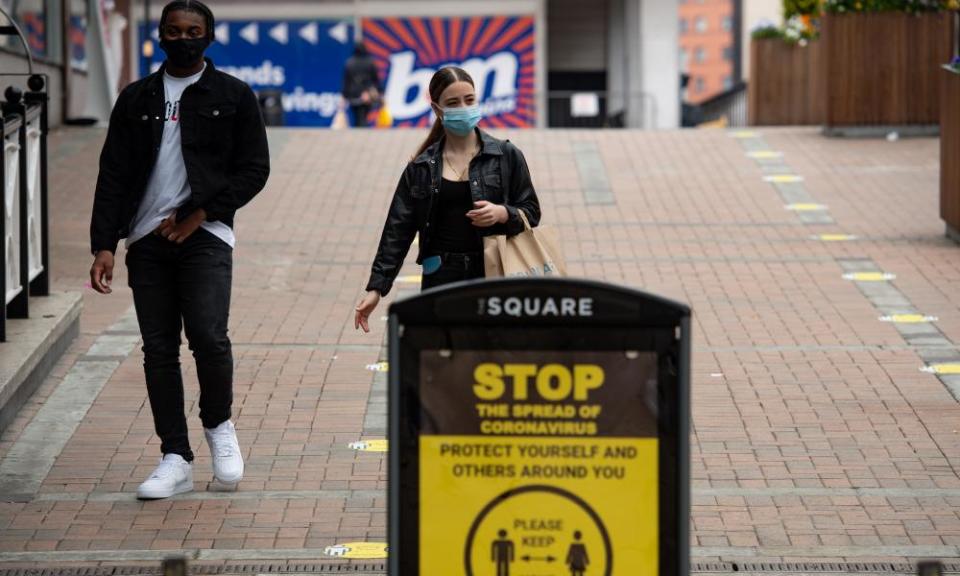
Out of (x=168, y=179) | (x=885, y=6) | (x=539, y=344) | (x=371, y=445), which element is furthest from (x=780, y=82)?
(x=539, y=344)

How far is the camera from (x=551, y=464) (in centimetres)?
420

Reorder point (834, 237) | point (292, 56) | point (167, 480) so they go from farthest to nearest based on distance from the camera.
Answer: point (292, 56) < point (834, 237) < point (167, 480)

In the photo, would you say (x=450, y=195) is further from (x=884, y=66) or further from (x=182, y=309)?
(x=884, y=66)

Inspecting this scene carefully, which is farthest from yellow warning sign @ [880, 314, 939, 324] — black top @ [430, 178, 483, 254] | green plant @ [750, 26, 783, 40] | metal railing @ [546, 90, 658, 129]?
metal railing @ [546, 90, 658, 129]

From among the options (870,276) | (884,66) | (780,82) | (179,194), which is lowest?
(870,276)

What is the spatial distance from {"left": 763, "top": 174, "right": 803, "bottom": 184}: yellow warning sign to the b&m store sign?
15.5 meters

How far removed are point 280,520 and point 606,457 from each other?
7.96ft

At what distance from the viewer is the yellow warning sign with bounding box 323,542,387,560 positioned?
19.2 ft

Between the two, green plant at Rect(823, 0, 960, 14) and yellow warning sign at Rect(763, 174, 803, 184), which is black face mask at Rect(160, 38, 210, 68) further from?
green plant at Rect(823, 0, 960, 14)

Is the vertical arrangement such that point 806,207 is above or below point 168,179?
below

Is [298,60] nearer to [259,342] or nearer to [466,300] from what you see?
[259,342]

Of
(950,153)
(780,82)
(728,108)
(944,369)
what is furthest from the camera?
(728,108)

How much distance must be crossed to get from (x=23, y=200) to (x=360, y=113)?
15837mm

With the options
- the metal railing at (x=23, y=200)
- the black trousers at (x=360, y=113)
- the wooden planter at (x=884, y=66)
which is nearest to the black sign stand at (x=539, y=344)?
the metal railing at (x=23, y=200)
